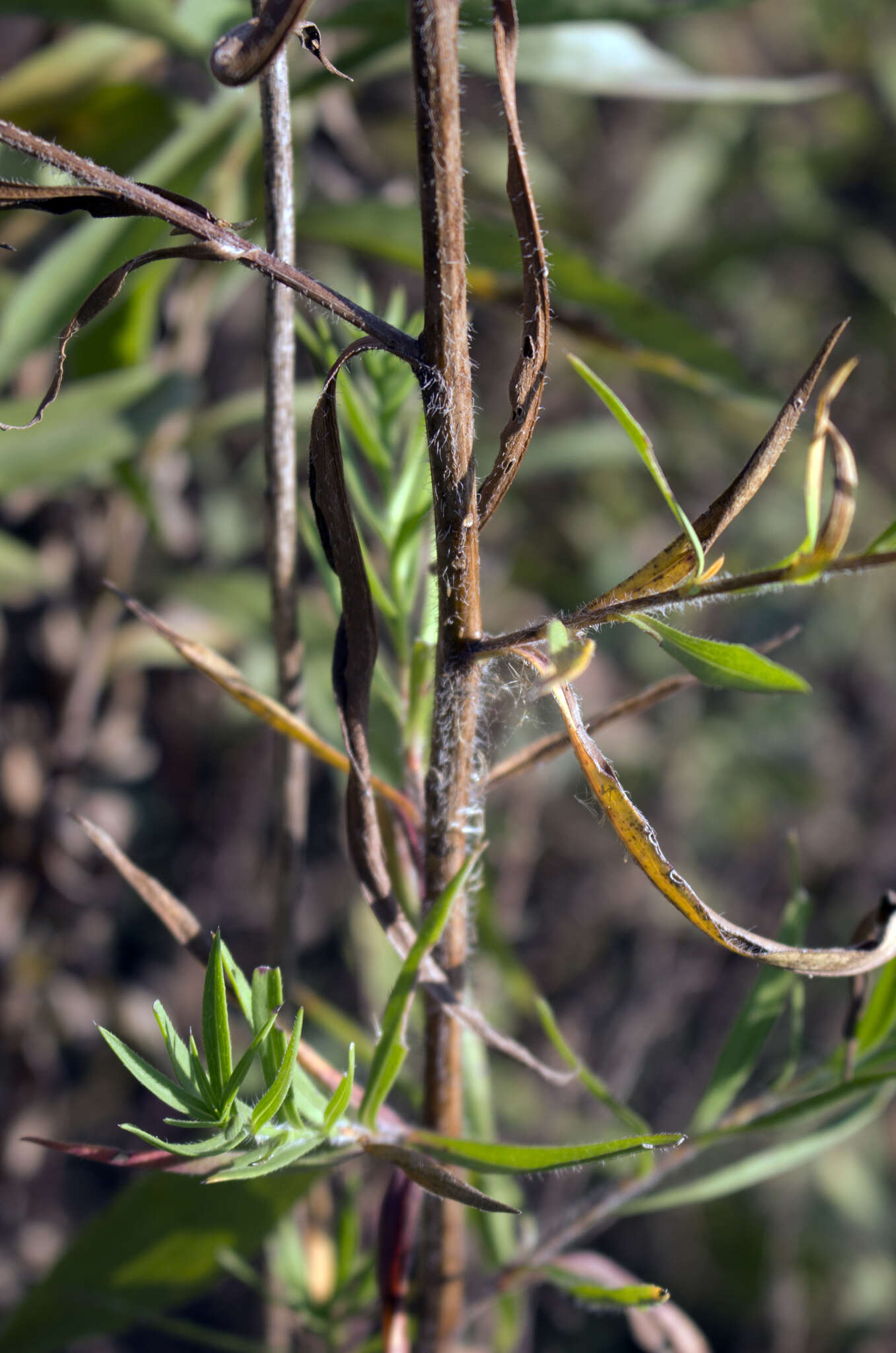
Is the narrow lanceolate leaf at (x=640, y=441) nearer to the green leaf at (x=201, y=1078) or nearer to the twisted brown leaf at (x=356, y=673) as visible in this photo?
the twisted brown leaf at (x=356, y=673)

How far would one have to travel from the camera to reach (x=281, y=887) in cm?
37

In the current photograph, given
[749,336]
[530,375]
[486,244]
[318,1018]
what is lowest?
[318,1018]

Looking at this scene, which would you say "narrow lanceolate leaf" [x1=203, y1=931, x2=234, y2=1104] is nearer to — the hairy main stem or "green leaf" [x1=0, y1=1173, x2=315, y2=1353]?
the hairy main stem

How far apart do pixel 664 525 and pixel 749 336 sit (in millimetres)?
396

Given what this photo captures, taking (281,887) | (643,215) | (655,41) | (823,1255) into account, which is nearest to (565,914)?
(823,1255)

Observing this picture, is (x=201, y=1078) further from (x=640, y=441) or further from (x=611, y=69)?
(x=611, y=69)

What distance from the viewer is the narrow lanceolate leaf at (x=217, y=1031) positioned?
0.77 feet

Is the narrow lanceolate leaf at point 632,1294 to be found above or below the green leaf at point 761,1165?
below

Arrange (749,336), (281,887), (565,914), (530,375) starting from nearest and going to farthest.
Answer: (530,375) → (281,887) → (565,914) → (749,336)

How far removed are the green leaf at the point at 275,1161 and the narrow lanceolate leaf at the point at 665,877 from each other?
0.11m

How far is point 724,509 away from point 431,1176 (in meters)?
0.17

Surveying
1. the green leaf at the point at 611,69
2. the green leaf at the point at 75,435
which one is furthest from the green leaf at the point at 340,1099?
the green leaf at the point at 611,69

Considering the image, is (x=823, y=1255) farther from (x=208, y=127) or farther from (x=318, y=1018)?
(x=208, y=127)

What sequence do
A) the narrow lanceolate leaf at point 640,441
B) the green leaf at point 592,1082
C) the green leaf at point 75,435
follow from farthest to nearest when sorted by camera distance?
the green leaf at point 75,435
the green leaf at point 592,1082
the narrow lanceolate leaf at point 640,441
